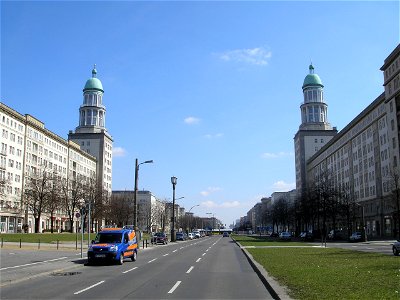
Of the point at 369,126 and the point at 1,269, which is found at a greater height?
the point at 369,126

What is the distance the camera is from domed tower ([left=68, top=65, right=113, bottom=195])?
153625 millimetres

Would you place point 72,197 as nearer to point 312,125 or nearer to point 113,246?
point 113,246

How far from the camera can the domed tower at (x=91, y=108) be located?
512 feet

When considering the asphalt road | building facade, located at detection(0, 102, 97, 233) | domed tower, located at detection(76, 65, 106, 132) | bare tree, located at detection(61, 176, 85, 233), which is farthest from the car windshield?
domed tower, located at detection(76, 65, 106, 132)

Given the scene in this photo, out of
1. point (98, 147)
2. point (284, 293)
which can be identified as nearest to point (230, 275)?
point (284, 293)

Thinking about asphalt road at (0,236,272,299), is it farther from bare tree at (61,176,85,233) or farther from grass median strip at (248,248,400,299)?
bare tree at (61,176,85,233)

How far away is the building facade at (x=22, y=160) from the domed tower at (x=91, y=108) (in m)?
31.2

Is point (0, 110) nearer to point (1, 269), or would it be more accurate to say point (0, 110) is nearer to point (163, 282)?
point (1, 269)

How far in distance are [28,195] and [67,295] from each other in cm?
7477

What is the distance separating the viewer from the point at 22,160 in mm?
97875

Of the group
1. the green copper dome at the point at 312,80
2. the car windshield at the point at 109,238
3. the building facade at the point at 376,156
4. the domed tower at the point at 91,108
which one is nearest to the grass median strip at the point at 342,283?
the car windshield at the point at 109,238

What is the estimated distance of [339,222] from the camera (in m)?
108

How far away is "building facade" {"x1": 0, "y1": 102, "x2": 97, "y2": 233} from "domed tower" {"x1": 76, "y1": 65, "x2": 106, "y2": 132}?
102 ft

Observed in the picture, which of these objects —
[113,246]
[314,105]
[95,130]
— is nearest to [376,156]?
[113,246]
